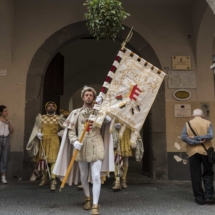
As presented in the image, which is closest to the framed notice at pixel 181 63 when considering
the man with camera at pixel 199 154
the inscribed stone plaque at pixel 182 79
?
the inscribed stone plaque at pixel 182 79

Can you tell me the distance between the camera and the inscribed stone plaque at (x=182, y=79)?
6.47 metres

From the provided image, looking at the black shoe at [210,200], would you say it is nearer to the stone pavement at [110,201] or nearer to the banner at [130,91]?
the stone pavement at [110,201]

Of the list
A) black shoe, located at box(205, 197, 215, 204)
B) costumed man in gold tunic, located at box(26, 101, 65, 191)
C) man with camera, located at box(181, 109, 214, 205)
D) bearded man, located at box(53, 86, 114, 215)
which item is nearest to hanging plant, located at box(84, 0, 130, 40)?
bearded man, located at box(53, 86, 114, 215)

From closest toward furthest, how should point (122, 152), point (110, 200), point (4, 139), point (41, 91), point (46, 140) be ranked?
point (110, 200), point (122, 152), point (46, 140), point (4, 139), point (41, 91)

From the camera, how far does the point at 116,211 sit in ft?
11.5

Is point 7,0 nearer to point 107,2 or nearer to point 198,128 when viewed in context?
point 107,2

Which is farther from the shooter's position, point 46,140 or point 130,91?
point 46,140

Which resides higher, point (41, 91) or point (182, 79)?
point (182, 79)

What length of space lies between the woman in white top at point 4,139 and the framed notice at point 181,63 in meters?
4.08

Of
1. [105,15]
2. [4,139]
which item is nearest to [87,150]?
[105,15]

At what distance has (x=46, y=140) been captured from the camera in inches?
211

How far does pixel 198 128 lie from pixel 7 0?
16.8ft

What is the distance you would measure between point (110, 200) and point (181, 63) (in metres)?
3.91

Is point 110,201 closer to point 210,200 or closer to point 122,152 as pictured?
point 122,152
